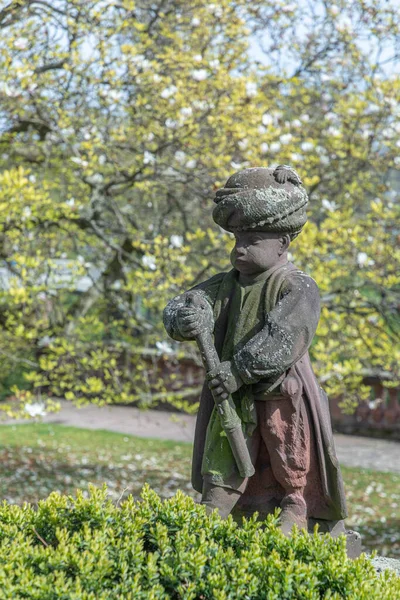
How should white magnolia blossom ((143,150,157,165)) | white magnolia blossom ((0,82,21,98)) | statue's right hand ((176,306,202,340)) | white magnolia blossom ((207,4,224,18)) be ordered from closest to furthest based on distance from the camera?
statue's right hand ((176,306,202,340)) < white magnolia blossom ((0,82,21,98)) < white magnolia blossom ((143,150,157,165)) < white magnolia blossom ((207,4,224,18))

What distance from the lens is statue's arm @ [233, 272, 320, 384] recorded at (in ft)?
11.1

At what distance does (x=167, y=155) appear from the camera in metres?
7.55

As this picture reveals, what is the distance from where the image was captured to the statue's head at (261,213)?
354 centimetres

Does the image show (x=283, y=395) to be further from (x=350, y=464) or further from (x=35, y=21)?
(x=350, y=464)

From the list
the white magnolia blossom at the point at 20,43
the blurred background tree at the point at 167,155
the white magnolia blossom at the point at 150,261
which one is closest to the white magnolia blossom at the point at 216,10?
the blurred background tree at the point at 167,155

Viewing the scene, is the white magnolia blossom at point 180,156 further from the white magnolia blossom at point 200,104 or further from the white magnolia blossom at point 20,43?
the white magnolia blossom at point 20,43

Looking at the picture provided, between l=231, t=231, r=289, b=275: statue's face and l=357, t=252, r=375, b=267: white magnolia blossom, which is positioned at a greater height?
l=357, t=252, r=375, b=267: white magnolia blossom

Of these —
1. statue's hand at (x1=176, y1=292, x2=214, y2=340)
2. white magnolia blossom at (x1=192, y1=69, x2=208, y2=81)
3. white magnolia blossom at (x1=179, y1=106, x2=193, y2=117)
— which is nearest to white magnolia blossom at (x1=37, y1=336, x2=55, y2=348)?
white magnolia blossom at (x1=179, y1=106, x2=193, y2=117)

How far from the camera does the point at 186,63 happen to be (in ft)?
22.5

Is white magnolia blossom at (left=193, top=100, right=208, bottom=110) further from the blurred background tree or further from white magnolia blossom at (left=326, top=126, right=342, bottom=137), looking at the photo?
white magnolia blossom at (left=326, top=126, right=342, bottom=137)

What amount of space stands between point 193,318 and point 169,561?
1074 mm

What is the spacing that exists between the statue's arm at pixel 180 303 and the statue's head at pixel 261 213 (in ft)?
0.70

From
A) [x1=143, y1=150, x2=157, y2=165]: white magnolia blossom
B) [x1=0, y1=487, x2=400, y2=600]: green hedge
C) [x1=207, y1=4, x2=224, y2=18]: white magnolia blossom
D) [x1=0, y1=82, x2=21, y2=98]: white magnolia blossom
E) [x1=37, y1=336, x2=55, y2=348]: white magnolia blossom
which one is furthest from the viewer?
[x1=37, y1=336, x2=55, y2=348]: white magnolia blossom

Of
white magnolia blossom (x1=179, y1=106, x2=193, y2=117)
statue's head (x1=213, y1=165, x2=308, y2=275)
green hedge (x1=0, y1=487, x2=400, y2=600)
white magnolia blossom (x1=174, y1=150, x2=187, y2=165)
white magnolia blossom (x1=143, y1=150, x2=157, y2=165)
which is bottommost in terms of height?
green hedge (x1=0, y1=487, x2=400, y2=600)
